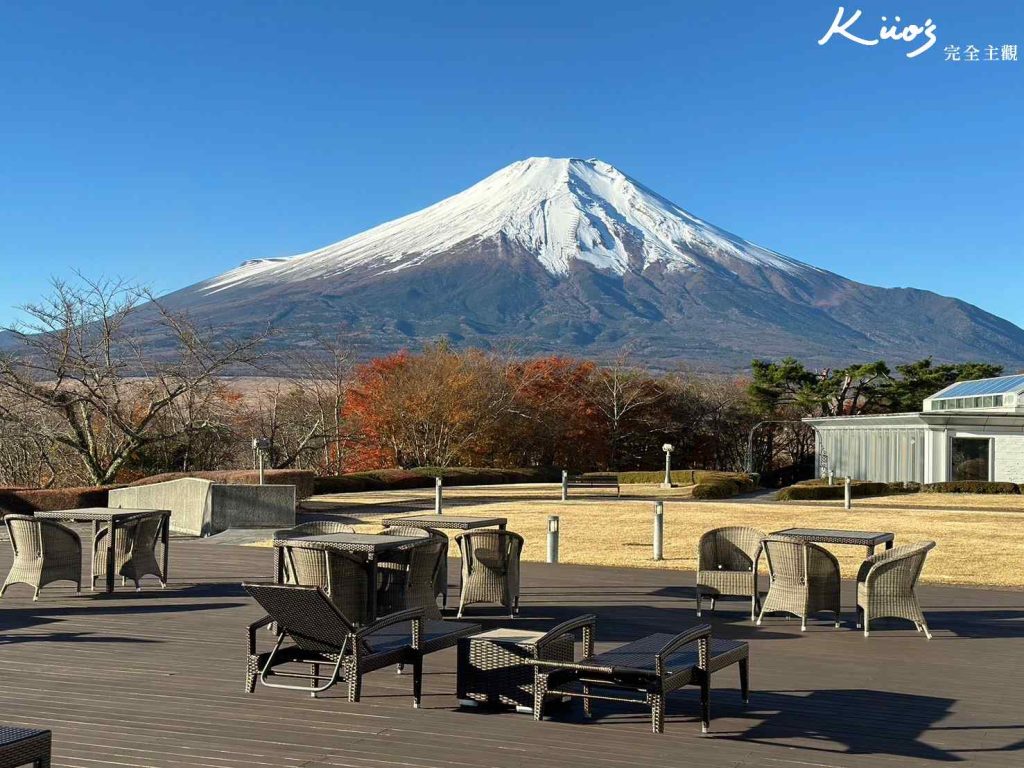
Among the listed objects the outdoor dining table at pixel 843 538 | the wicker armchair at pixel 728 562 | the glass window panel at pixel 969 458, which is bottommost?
the wicker armchair at pixel 728 562

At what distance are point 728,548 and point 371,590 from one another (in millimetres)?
3626

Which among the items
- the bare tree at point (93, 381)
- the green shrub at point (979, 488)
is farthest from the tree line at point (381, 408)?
the green shrub at point (979, 488)

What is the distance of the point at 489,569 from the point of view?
973 centimetres

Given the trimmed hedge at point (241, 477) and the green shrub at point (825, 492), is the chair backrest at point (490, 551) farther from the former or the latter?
the green shrub at point (825, 492)

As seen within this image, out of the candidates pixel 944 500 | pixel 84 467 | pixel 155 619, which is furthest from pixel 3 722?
pixel 944 500

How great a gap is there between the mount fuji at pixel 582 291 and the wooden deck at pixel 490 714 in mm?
105444

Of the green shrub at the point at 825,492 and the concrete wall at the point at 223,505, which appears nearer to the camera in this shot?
the concrete wall at the point at 223,505

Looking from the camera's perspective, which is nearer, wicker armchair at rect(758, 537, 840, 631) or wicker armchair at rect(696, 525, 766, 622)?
wicker armchair at rect(758, 537, 840, 631)

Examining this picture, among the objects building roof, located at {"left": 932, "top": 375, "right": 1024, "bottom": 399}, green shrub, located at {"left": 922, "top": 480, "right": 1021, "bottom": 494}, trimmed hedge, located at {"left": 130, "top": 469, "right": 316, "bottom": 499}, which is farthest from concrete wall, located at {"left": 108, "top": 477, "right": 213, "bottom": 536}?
building roof, located at {"left": 932, "top": 375, "right": 1024, "bottom": 399}

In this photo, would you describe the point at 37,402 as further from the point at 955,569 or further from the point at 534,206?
the point at 534,206

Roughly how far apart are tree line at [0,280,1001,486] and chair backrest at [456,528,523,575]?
18579 millimetres

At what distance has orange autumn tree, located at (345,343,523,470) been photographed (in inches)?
1697

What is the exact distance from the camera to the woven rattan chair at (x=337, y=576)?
789cm

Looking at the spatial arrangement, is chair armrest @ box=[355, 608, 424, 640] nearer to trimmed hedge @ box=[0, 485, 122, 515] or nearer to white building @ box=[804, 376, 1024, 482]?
trimmed hedge @ box=[0, 485, 122, 515]
